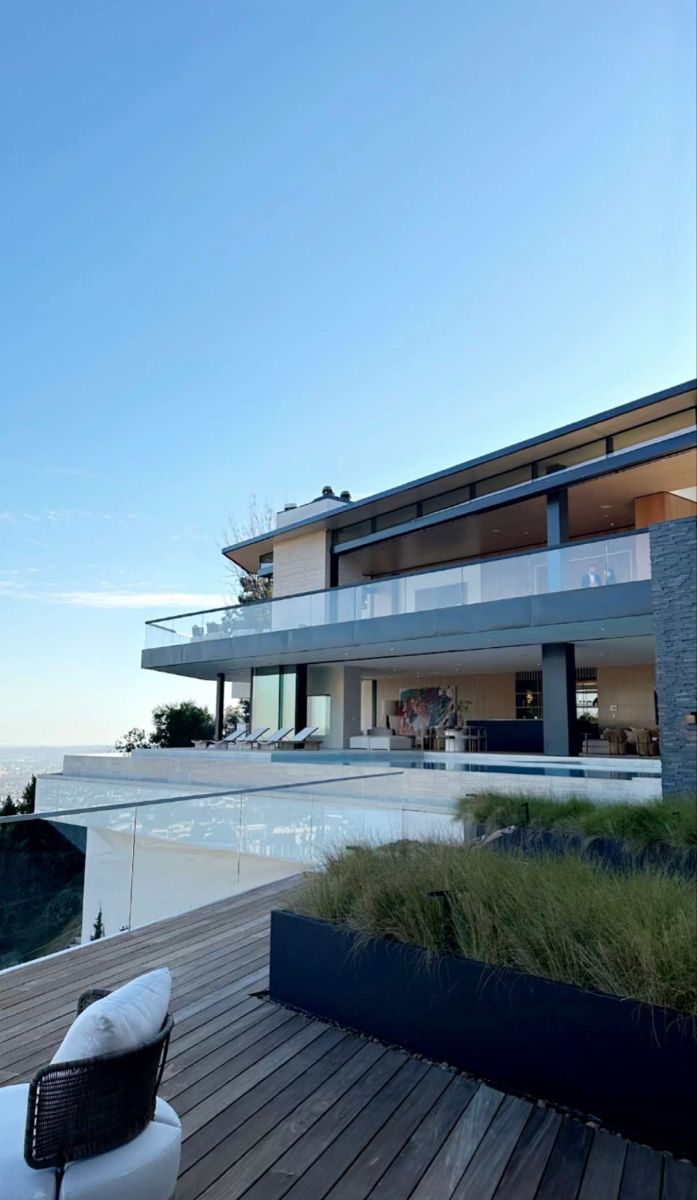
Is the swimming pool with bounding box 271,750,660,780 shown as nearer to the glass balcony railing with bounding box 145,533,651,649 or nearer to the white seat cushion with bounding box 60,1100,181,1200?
the glass balcony railing with bounding box 145,533,651,649

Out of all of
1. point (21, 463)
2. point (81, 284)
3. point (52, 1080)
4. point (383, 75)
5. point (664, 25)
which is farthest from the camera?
point (21, 463)

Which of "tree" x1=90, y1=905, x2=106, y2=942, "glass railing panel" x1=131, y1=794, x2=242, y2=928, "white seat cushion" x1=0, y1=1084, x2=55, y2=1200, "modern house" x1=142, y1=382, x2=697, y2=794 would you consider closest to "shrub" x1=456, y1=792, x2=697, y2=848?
"glass railing panel" x1=131, y1=794, x2=242, y2=928

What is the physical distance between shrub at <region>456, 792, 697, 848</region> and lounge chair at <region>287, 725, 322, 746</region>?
10781mm

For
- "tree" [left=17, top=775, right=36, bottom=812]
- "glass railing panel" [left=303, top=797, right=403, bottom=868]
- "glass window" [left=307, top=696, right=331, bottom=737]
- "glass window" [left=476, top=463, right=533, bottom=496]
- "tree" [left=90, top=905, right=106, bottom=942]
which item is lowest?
"tree" [left=17, top=775, right=36, bottom=812]

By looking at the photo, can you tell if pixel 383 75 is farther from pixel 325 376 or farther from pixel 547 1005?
pixel 547 1005

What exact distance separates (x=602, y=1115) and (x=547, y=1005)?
0.39 meters

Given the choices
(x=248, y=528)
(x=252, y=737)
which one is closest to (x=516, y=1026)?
(x=252, y=737)

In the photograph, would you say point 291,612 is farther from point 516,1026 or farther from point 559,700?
point 516,1026

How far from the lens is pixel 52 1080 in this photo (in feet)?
5.71

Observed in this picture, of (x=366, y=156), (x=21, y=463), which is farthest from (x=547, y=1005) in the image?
(x=21, y=463)

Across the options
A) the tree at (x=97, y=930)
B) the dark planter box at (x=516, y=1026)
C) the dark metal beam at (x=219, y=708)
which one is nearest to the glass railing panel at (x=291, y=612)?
the dark metal beam at (x=219, y=708)

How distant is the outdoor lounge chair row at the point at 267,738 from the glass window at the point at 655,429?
34.8ft

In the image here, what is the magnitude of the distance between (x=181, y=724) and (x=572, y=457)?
1907 centimetres

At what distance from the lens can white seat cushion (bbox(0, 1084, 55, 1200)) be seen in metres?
1.71
